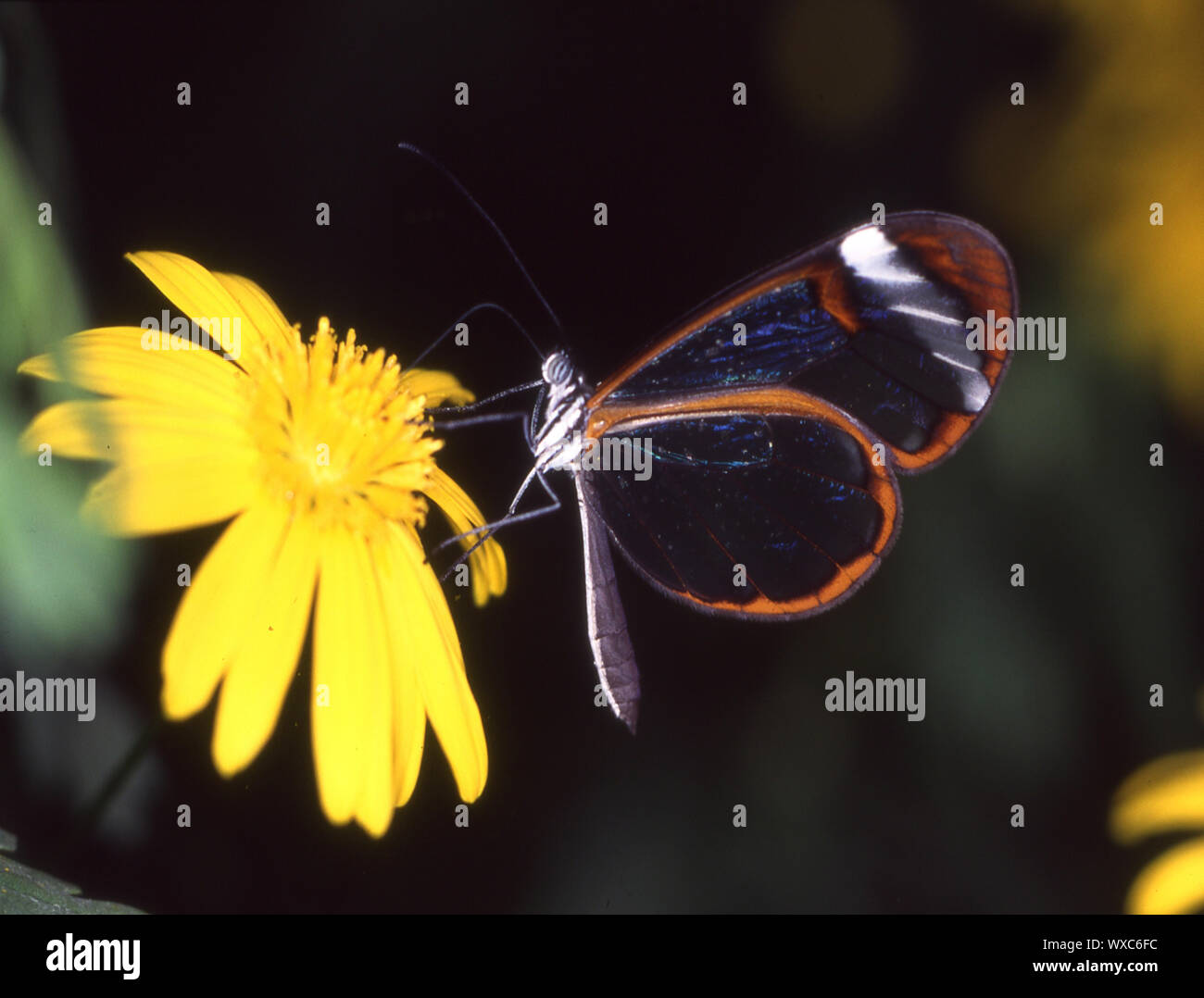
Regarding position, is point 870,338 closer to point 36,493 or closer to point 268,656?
point 268,656

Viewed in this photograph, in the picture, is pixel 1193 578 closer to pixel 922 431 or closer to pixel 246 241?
pixel 922 431

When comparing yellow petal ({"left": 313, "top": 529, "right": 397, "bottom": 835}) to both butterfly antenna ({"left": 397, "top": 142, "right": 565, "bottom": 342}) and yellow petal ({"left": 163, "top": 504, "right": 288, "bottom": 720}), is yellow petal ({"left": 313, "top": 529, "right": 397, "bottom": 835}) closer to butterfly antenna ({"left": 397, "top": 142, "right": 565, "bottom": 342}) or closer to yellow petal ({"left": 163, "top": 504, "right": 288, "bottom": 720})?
yellow petal ({"left": 163, "top": 504, "right": 288, "bottom": 720})

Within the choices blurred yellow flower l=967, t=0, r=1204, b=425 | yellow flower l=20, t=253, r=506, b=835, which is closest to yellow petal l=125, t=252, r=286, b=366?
yellow flower l=20, t=253, r=506, b=835

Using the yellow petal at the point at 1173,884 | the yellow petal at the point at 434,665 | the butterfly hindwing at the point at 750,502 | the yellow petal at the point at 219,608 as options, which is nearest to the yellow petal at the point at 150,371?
the yellow petal at the point at 219,608

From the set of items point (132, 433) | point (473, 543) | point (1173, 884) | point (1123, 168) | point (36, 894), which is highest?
point (1123, 168)

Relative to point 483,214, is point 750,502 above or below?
below

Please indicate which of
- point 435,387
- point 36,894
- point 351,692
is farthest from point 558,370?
point 36,894

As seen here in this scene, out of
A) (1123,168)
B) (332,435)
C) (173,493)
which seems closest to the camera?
(173,493)

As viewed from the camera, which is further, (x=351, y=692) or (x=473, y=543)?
(x=473, y=543)
